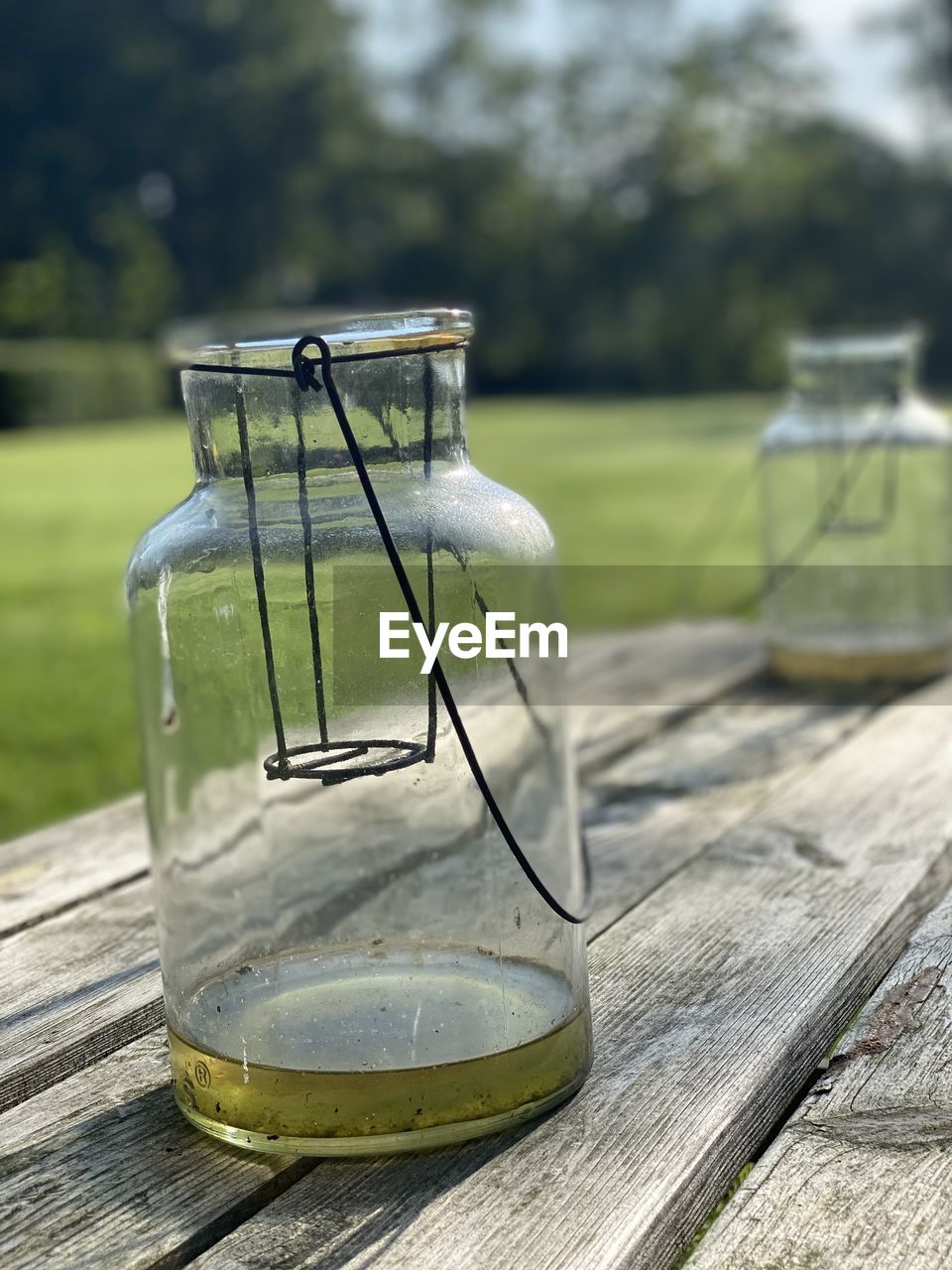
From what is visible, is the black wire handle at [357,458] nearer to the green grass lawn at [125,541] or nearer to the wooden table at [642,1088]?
the wooden table at [642,1088]

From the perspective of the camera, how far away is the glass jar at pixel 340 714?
91cm

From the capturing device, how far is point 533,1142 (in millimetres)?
893

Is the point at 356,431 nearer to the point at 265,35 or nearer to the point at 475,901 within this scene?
the point at 475,901

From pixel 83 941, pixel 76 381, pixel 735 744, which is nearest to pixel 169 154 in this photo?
pixel 76 381

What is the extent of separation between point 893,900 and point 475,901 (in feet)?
1.26

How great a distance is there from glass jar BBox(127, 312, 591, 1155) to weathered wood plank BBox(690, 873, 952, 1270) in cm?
16

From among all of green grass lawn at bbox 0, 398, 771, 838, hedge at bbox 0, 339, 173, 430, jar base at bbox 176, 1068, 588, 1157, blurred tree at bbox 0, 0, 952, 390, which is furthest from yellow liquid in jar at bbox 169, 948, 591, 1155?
blurred tree at bbox 0, 0, 952, 390

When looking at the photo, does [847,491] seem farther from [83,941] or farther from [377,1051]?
[377,1051]

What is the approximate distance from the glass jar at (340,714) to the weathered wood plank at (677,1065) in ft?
0.15

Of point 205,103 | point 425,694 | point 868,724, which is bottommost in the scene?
point 868,724

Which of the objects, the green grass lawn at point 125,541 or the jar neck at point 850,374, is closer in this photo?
the jar neck at point 850,374

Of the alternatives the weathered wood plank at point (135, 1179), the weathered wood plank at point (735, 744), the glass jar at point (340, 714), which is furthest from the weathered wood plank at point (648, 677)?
the weathered wood plank at point (135, 1179)

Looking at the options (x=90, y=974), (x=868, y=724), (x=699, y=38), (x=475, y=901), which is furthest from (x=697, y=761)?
(x=699, y=38)

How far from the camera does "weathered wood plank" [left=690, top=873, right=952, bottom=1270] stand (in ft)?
2.53
